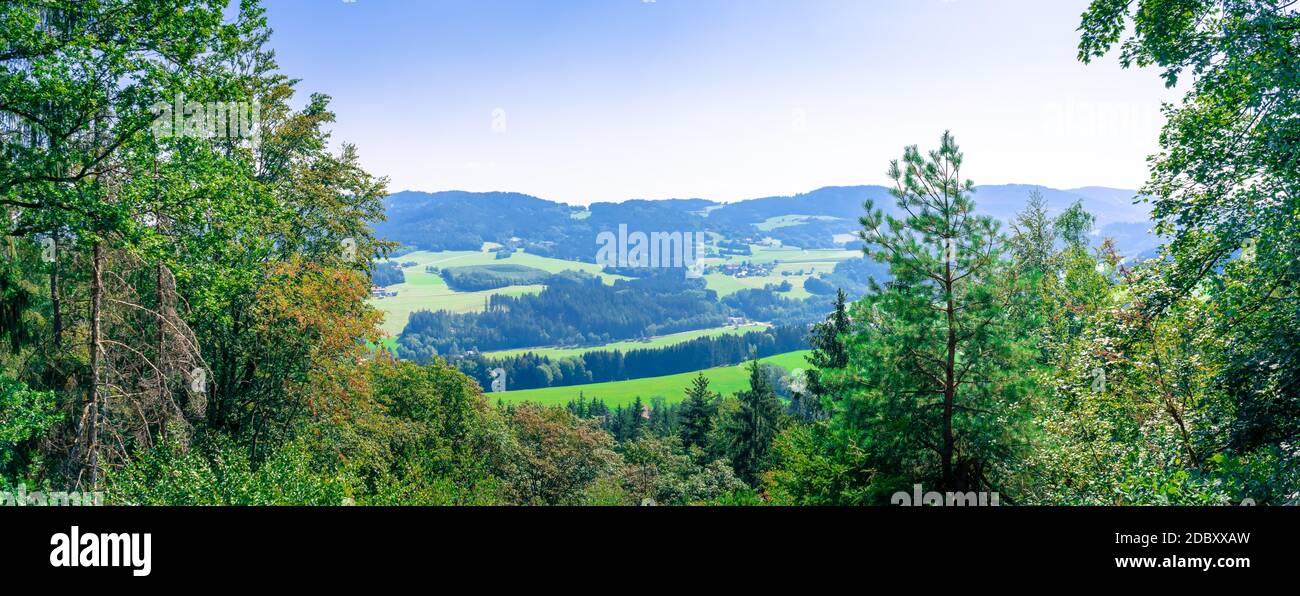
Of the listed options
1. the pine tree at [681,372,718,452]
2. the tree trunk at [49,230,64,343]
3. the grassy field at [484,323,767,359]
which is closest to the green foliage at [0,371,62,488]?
the tree trunk at [49,230,64,343]

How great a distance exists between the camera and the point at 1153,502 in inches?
303

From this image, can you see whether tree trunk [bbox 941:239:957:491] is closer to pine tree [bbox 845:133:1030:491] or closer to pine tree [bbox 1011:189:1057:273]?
pine tree [bbox 845:133:1030:491]

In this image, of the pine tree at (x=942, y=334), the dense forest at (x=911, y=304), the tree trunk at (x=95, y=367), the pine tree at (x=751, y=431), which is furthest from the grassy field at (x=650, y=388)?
the pine tree at (x=942, y=334)

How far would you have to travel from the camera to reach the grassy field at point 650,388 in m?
112

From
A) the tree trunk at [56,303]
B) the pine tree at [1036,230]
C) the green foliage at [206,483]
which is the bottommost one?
the green foliage at [206,483]

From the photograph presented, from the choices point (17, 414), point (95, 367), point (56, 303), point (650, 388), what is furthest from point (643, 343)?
point (17, 414)

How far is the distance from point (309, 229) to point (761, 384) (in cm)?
2968

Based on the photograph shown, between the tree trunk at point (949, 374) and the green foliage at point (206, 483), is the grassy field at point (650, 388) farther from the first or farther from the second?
the tree trunk at point (949, 374)

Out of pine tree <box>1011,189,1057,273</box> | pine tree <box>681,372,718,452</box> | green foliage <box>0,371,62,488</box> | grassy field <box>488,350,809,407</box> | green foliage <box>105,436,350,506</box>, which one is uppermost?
pine tree <box>1011,189,1057,273</box>

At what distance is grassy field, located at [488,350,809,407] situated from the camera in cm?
11200

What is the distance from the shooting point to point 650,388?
4911 inches

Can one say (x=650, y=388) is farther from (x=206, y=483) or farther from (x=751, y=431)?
(x=206, y=483)
